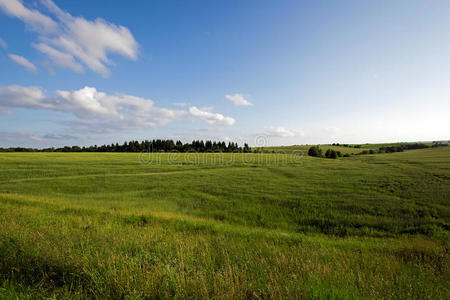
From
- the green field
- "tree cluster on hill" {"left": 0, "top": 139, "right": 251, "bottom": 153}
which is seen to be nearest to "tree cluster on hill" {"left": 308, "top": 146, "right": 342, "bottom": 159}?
"tree cluster on hill" {"left": 0, "top": 139, "right": 251, "bottom": 153}

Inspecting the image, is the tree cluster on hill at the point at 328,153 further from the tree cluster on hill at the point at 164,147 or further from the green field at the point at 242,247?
the green field at the point at 242,247

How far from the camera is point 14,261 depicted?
160 inches

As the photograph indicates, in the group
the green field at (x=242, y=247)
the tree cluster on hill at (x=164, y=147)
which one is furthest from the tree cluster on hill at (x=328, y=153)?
the green field at (x=242, y=247)

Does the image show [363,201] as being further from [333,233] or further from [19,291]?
[19,291]

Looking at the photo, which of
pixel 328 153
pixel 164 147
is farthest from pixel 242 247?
pixel 164 147

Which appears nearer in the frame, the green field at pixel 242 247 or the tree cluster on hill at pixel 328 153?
the green field at pixel 242 247

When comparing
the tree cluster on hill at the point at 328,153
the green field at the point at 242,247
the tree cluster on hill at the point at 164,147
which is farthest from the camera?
the tree cluster on hill at the point at 164,147

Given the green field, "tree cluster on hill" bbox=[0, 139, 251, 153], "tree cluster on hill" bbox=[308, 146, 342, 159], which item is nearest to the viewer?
the green field

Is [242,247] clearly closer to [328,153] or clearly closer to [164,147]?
[328,153]

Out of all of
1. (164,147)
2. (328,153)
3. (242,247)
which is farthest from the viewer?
(164,147)

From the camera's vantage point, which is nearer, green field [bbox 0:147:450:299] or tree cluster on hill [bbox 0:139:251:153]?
green field [bbox 0:147:450:299]

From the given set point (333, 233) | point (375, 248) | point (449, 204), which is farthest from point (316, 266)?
point (449, 204)

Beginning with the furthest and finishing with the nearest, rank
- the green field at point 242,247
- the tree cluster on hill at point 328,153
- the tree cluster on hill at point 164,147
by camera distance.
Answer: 1. the tree cluster on hill at point 164,147
2. the tree cluster on hill at point 328,153
3. the green field at point 242,247

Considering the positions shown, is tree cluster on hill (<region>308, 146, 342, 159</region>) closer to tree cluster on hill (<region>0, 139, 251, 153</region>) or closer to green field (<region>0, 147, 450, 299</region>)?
tree cluster on hill (<region>0, 139, 251, 153</region>)
